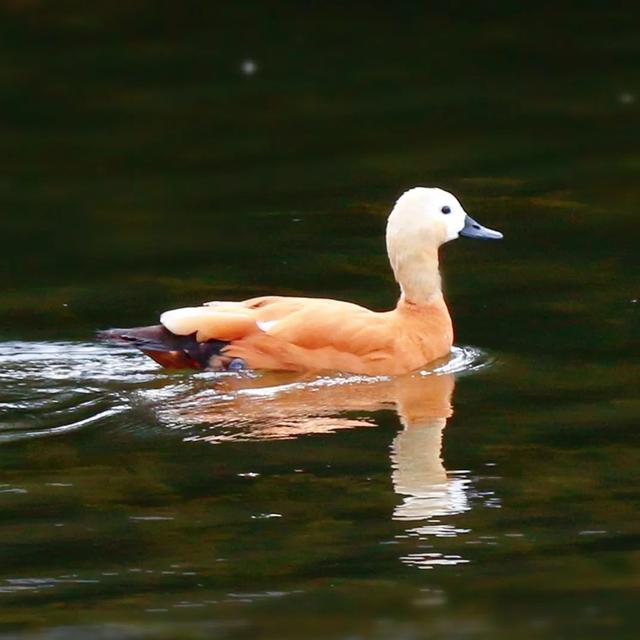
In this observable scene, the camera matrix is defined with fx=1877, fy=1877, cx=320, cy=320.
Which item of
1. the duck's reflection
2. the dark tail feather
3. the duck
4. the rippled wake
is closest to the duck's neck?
the duck

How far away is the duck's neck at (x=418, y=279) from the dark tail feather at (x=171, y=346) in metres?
1.13

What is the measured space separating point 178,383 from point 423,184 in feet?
14.7

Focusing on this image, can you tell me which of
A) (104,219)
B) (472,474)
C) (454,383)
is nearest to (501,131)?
(104,219)

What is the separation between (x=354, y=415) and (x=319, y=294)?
215 cm

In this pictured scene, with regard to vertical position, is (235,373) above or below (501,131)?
below

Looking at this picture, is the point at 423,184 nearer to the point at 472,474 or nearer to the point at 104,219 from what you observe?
the point at 104,219

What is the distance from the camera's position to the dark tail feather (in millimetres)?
9070

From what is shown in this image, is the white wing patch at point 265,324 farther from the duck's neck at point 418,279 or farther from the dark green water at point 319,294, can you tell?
the duck's neck at point 418,279

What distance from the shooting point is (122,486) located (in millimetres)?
7641

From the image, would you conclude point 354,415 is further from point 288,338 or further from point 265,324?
point 265,324

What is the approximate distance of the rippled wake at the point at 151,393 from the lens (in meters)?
8.52

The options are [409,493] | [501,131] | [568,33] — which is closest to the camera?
[409,493]

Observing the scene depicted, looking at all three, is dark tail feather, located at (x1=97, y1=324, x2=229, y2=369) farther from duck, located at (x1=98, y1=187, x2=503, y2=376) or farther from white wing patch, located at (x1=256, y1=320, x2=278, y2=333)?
white wing patch, located at (x1=256, y1=320, x2=278, y2=333)

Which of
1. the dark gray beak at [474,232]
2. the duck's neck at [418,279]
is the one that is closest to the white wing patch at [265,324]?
the duck's neck at [418,279]
